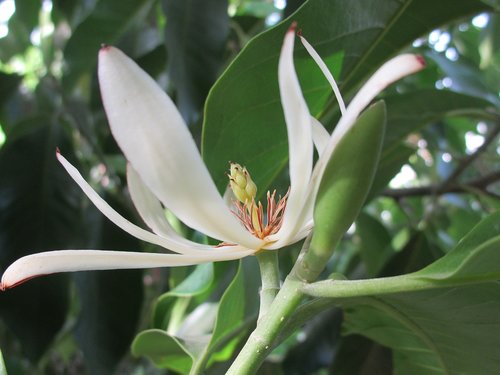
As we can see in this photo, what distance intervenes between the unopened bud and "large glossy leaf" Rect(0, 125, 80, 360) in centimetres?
42

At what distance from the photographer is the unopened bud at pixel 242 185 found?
38cm

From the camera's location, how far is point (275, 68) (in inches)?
16.3

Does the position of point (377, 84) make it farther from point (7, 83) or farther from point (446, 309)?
point (7, 83)

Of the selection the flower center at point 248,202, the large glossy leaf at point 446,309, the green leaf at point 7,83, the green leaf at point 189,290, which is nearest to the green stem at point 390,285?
the large glossy leaf at point 446,309

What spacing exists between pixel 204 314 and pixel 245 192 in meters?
0.32

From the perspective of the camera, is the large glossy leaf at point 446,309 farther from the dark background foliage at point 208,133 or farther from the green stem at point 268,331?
the dark background foliage at point 208,133

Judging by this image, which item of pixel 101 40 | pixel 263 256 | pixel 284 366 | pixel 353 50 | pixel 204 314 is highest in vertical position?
pixel 101 40

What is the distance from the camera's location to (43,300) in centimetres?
71

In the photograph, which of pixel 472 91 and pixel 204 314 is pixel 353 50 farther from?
pixel 472 91

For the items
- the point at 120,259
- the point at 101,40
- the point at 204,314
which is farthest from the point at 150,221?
the point at 101,40

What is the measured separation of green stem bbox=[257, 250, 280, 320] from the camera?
0.28 m

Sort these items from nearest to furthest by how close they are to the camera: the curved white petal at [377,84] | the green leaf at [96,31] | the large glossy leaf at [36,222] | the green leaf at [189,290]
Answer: the curved white petal at [377,84] → the green leaf at [189,290] → the large glossy leaf at [36,222] → the green leaf at [96,31]

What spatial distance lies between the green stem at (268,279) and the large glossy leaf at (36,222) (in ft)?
1.55

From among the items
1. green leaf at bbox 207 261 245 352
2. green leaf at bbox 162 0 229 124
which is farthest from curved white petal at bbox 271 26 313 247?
green leaf at bbox 162 0 229 124
